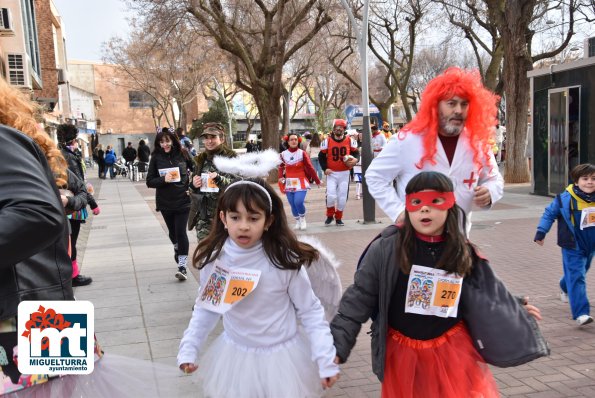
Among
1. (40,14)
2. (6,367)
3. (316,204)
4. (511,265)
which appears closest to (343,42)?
(40,14)

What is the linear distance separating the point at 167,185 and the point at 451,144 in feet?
14.0

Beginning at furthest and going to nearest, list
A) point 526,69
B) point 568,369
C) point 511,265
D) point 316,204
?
point 526,69 < point 316,204 < point 511,265 < point 568,369

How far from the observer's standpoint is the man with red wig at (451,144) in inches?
135

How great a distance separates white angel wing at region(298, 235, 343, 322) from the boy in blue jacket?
273 cm

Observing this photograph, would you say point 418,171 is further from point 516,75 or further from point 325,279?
point 516,75

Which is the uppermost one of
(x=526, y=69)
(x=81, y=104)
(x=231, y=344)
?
(x=81, y=104)

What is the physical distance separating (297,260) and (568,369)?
243cm

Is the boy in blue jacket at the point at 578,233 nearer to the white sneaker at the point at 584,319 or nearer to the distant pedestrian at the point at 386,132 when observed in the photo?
the white sneaker at the point at 584,319

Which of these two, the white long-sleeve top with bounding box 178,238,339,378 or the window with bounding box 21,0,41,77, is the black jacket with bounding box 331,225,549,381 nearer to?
the white long-sleeve top with bounding box 178,238,339,378

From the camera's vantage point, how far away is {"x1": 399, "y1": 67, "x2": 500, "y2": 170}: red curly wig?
3.44m

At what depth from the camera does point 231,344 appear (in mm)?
2857

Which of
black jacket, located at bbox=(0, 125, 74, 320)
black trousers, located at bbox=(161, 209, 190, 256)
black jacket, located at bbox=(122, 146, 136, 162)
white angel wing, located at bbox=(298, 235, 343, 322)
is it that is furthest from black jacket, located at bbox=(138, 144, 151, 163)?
black jacket, located at bbox=(0, 125, 74, 320)

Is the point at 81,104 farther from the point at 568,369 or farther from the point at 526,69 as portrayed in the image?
the point at 568,369

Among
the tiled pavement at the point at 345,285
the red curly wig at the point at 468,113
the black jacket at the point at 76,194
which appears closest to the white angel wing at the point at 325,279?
the red curly wig at the point at 468,113
